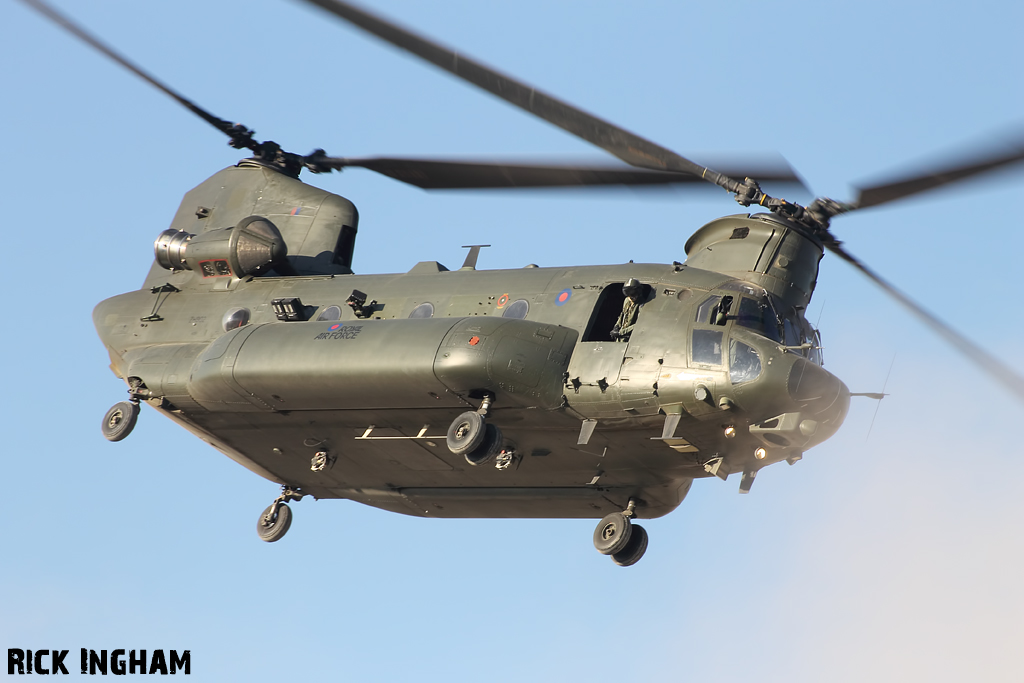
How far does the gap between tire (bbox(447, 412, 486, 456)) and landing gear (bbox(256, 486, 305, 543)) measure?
6678 mm

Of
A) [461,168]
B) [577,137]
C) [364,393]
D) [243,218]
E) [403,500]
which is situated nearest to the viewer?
[577,137]

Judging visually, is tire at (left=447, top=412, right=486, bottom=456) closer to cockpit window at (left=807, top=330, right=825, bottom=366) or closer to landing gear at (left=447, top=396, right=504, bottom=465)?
landing gear at (left=447, top=396, right=504, bottom=465)

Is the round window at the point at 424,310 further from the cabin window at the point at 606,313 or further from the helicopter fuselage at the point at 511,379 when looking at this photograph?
the cabin window at the point at 606,313

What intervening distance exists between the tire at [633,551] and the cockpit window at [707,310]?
396 cm

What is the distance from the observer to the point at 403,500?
26.9 metres

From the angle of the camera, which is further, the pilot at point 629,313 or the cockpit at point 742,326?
the pilot at point 629,313

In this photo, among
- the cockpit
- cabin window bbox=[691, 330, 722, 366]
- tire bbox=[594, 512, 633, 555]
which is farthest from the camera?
tire bbox=[594, 512, 633, 555]

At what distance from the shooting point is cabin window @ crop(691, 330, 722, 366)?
21.9 m

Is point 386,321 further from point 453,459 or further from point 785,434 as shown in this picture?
point 785,434

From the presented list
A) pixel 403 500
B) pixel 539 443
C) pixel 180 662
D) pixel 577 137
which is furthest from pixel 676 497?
pixel 180 662

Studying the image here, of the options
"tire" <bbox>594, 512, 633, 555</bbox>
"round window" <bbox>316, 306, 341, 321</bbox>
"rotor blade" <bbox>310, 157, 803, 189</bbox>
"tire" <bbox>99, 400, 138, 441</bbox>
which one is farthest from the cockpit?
"tire" <bbox>99, 400, 138, 441</bbox>

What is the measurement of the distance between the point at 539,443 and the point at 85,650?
29.6ft

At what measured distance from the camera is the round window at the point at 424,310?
24986 mm

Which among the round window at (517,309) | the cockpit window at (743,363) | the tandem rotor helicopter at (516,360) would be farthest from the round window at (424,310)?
the cockpit window at (743,363)
